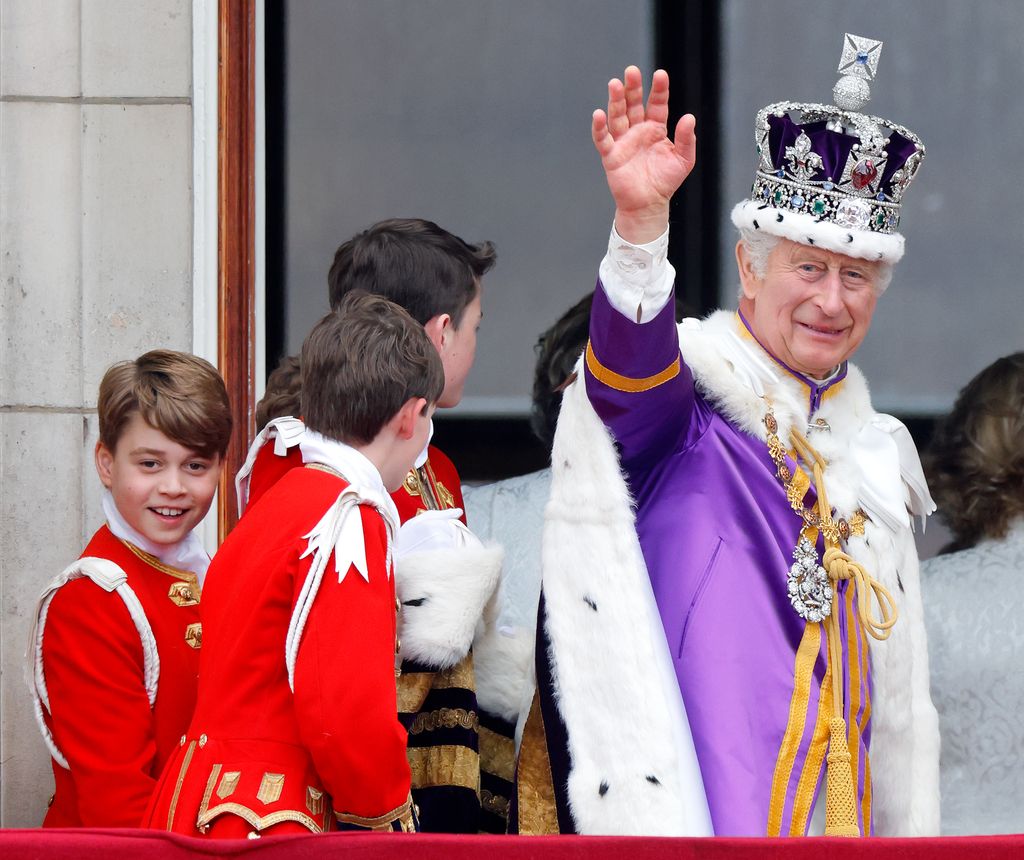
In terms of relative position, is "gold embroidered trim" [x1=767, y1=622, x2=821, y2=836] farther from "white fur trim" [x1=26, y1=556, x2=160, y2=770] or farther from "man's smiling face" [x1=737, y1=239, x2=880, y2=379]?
"white fur trim" [x1=26, y1=556, x2=160, y2=770]

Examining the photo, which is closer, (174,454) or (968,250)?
(174,454)

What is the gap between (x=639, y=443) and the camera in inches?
92.3

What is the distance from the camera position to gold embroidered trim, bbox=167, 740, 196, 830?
2.07 m

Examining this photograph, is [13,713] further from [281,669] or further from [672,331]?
[672,331]

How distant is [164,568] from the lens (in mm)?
2674

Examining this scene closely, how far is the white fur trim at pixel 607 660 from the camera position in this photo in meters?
2.24

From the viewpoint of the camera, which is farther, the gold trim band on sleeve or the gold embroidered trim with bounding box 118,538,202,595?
the gold embroidered trim with bounding box 118,538,202,595

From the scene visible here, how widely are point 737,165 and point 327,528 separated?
90.6 inches

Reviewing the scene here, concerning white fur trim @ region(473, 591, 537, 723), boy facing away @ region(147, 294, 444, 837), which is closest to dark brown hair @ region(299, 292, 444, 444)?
boy facing away @ region(147, 294, 444, 837)

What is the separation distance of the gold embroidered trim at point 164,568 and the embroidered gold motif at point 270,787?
722 millimetres

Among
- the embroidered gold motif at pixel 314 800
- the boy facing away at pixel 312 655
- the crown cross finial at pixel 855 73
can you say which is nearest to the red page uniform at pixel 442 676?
the boy facing away at pixel 312 655

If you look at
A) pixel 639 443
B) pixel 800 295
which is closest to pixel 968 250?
pixel 800 295

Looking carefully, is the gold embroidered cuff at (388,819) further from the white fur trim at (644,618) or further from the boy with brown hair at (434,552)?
the white fur trim at (644,618)

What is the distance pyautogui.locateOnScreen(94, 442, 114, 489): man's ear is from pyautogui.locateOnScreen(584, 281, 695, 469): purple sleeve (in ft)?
2.96
